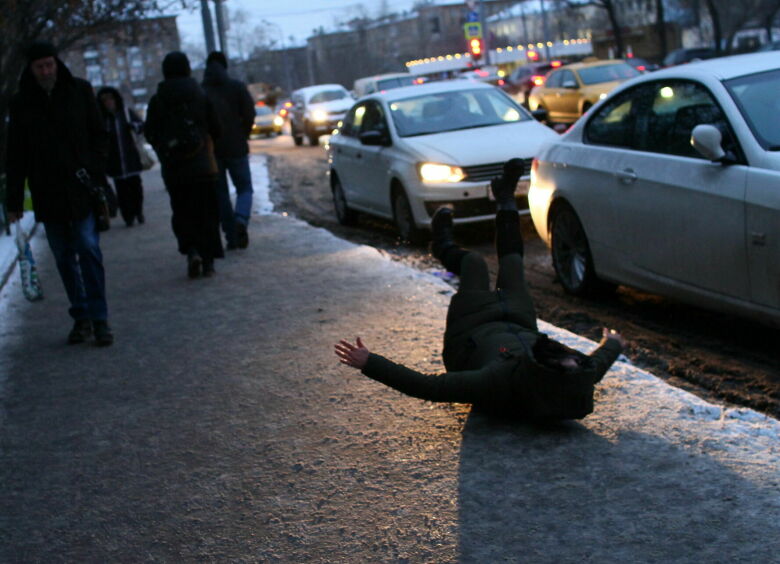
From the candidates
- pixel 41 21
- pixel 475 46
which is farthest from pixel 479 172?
pixel 475 46

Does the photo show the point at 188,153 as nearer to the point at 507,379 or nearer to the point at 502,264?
the point at 502,264

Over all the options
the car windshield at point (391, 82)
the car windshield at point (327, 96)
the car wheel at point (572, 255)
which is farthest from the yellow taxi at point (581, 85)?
the car wheel at point (572, 255)

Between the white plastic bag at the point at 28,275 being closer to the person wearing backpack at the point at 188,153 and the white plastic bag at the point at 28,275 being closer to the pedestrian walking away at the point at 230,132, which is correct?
the person wearing backpack at the point at 188,153

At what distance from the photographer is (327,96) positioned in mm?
35000

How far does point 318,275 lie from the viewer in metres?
8.91

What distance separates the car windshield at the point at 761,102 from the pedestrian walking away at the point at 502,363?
1681 mm

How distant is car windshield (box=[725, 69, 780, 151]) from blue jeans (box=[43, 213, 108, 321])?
4.13 m

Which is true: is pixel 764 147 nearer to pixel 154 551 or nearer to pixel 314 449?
pixel 314 449

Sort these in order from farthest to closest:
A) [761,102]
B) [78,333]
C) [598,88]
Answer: [598,88]
[78,333]
[761,102]

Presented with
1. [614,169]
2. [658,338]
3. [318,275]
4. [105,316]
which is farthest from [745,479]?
[318,275]

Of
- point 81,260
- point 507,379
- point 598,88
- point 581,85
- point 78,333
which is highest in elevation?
point 581,85

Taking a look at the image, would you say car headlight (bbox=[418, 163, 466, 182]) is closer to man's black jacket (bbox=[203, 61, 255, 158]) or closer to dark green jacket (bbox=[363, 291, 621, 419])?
man's black jacket (bbox=[203, 61, 255, 158])

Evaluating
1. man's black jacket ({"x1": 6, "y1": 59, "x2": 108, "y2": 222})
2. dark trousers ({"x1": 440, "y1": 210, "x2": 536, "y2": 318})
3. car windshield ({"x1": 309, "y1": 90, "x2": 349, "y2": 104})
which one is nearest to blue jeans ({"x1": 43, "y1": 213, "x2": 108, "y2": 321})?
man's black jacket ({"x1": 6, "y1": 59, "x2": 108, "y2": 222})

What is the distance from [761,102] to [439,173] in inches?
192
